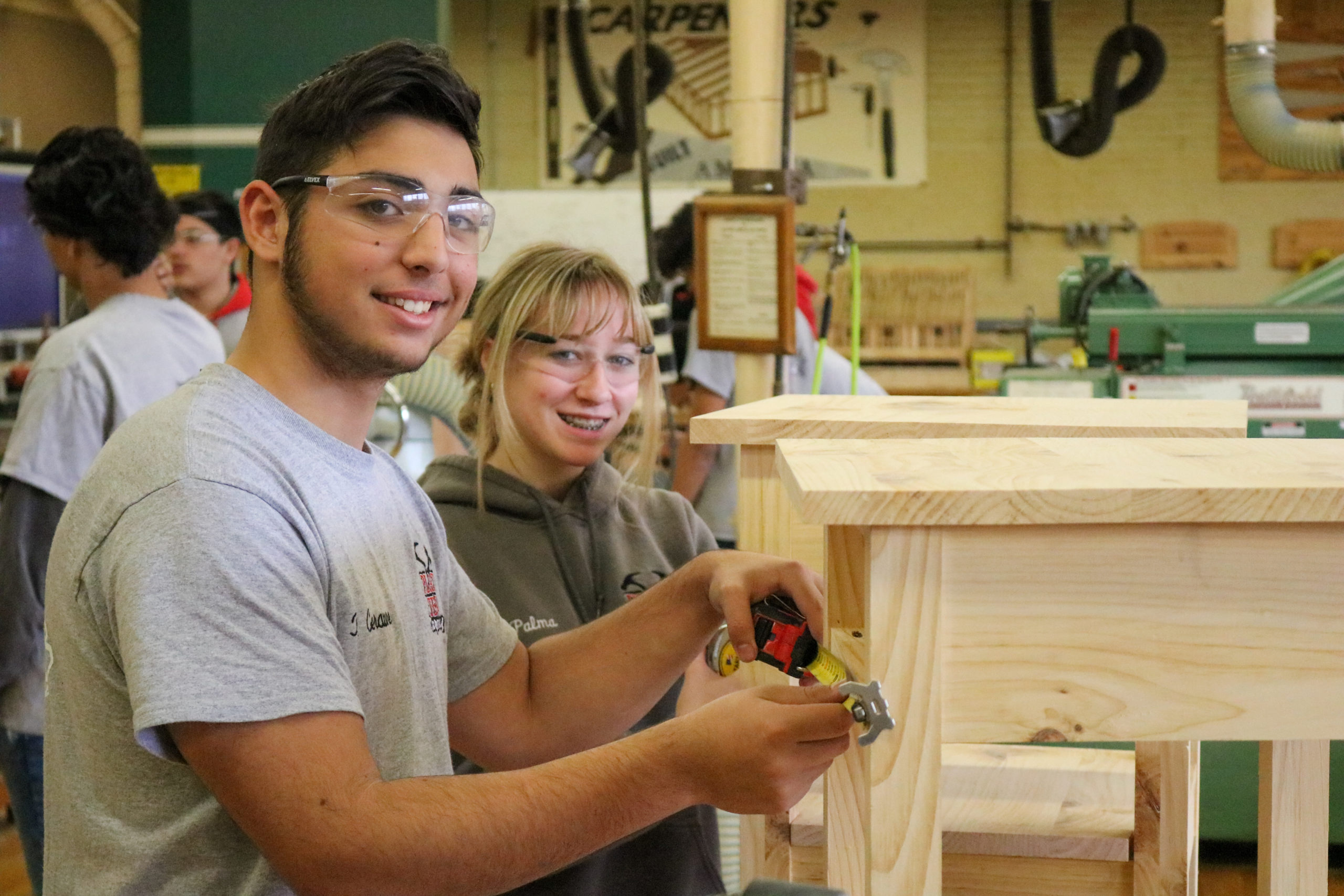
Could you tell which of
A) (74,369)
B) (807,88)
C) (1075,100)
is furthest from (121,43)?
(1075,100)

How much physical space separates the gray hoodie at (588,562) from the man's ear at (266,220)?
0.68 metres

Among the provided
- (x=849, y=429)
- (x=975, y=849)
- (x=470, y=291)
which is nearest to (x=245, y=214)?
(x=470, y=291)

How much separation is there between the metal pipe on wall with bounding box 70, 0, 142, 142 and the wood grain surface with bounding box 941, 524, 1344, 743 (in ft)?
20.6

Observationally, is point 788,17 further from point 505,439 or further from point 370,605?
point 370,605

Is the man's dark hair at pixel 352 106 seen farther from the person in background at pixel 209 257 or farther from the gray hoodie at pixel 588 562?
the person in background at pixel 209 257

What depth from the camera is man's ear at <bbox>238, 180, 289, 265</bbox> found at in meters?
1.25

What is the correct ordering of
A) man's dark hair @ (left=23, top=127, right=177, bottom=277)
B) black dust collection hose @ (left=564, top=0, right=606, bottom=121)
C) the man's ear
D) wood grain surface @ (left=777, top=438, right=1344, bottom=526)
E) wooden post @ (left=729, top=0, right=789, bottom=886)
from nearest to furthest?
wood grain surface @ (left=777, top=438, right=1344, bottom=526), the man's ear, wooden post @ (left=729, top=0, right=789, bottom=886), man's dark hair @ (left=23, top=127, right=177, bottom=277), black dust collection hose @ (left=564, top=0, right=606, bottom=121)

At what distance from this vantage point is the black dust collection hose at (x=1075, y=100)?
3.88 m

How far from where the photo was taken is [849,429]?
150 cm

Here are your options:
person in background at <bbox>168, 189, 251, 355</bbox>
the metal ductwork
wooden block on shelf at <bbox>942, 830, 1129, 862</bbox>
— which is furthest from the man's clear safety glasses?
the metal ductwork

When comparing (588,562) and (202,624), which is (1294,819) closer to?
(202,624)

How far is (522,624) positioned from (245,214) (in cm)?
76

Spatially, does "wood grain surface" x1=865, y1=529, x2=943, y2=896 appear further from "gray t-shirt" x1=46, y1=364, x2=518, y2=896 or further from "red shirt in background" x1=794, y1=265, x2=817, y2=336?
"red shirt in background" x1=794, y1=265, x2=817, y2=336

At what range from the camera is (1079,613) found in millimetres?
967
